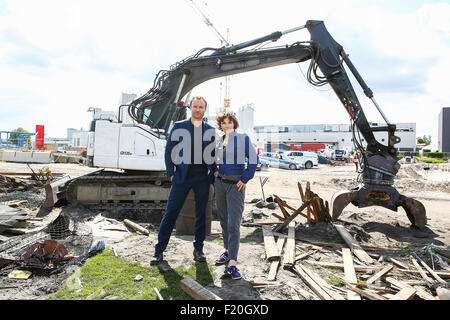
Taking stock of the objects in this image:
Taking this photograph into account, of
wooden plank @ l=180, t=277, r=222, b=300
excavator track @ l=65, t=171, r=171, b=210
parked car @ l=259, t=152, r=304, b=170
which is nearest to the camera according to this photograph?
wooden plank @ l=180, t=277, r=222, b=300

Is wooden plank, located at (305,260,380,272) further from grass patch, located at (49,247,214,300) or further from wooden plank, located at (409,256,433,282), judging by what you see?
grass patch, located at (49,247,214,300)

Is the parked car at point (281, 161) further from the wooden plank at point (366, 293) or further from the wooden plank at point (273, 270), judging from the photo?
the wooden plank at point (366, 293)

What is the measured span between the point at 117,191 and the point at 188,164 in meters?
4.58

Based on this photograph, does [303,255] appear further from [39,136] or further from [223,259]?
[39,136]

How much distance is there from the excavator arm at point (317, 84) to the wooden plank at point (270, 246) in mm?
1963

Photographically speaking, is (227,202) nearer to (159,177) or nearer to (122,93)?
(159,177)

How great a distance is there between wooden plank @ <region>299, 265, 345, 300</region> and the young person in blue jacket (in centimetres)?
96

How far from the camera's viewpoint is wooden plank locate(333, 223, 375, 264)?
13.9 feet

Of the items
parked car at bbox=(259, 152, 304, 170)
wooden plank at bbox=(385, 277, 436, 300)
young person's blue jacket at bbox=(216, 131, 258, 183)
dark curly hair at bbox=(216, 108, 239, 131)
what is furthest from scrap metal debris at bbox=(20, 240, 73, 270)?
parked car at bbox=(259, 152, 304, 170)

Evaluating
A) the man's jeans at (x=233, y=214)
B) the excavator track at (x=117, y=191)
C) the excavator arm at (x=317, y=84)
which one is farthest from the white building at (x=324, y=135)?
the man's jeans at (x=233, y=214)

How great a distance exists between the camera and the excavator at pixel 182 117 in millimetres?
6590
